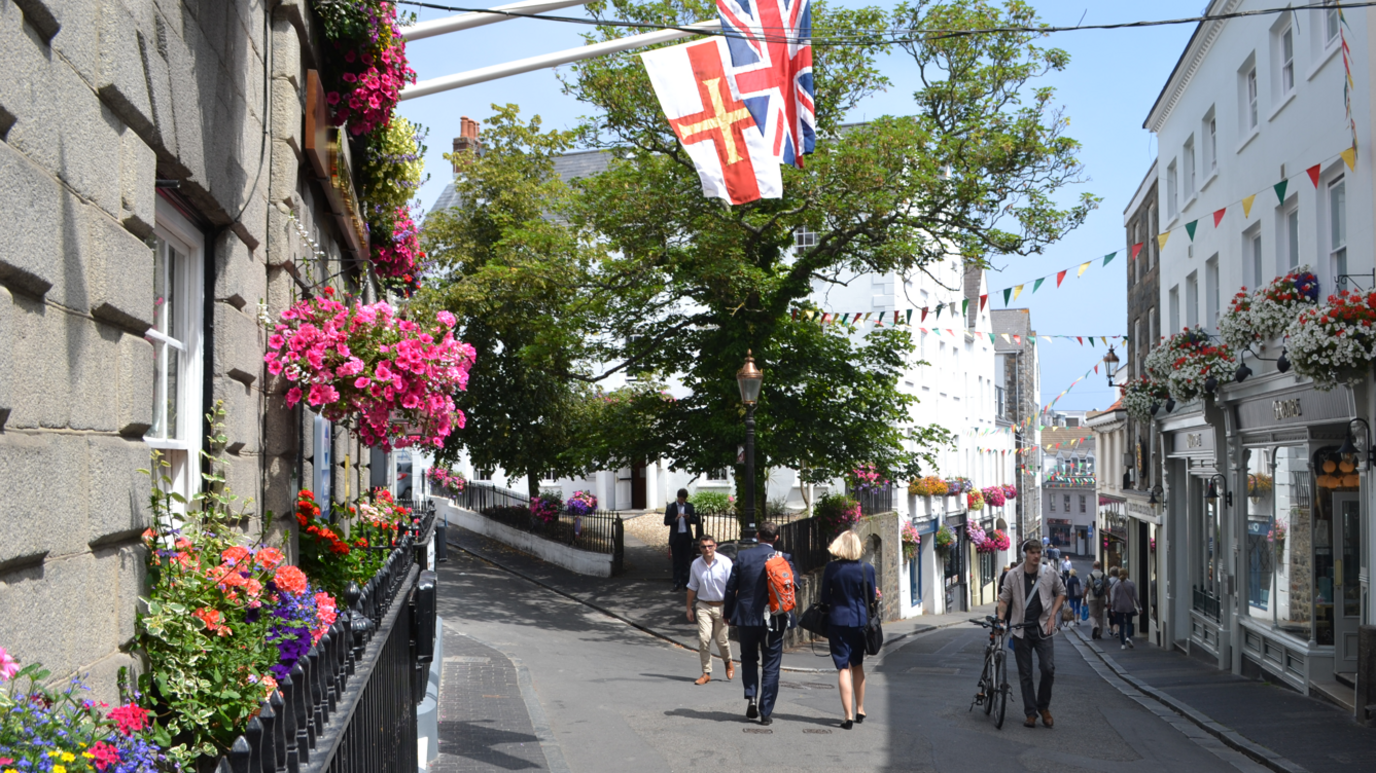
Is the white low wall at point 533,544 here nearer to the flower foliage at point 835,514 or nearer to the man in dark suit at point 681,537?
the man in dark suit at point 681,537

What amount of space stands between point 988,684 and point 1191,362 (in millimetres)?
8294

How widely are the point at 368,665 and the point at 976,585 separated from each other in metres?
44.3

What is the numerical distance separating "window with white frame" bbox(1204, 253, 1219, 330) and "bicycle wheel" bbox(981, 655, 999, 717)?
10.1 meters

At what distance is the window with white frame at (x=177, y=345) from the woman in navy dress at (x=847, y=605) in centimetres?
638

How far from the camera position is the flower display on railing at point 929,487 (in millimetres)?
33969

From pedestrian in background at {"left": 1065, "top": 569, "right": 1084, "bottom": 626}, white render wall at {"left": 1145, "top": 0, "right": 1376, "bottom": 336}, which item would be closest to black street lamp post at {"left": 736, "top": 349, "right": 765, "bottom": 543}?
white render wall at {"left": 1145, "top": 0, "right": 1376, "bottom": 336}

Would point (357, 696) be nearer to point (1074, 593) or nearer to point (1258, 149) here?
point (1258, 149)

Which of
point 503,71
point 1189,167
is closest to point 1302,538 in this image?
point 1189,167

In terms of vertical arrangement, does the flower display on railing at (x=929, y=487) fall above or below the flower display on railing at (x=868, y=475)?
below

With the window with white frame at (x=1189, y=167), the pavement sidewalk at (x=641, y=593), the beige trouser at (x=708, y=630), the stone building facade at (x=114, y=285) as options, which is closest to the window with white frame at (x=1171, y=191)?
the window with white frame at (x=1189, y=167)

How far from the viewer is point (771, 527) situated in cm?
1145

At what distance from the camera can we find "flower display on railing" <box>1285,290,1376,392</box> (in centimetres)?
1188

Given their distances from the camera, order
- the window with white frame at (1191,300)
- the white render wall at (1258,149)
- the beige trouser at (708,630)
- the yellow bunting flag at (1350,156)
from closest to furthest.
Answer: the yellow bunting flag at (1350,156) → the white render wall at (1258,149) → the beige trouser at (708,630) → the window with white frame at (1191,300)

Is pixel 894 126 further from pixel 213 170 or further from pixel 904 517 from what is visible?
pixel 904 517
